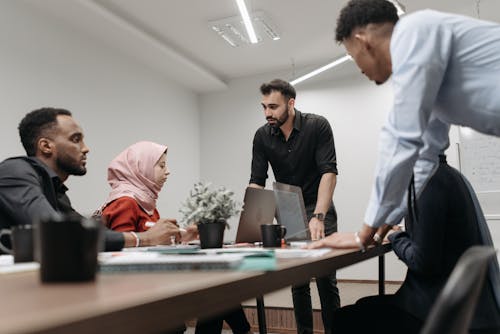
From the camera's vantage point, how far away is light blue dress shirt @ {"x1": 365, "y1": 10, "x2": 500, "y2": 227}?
1.13 metres

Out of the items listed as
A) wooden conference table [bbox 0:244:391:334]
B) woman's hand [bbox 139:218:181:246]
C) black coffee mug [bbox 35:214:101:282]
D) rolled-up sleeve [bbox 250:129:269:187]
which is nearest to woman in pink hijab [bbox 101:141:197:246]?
woman's hand [bbox 139:218:181:246]

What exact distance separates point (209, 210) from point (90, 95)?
335 centimetres

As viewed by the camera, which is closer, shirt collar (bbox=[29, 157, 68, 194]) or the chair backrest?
the chair backrest

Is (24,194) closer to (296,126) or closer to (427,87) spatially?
(427,87)

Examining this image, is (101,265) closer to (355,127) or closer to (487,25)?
(487,25)

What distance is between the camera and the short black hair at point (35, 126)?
198 cm

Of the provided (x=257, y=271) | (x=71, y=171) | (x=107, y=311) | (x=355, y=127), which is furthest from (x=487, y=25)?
(x=355, y=127)

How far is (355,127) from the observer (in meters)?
5.33

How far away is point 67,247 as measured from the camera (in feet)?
1.80

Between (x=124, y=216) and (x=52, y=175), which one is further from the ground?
(x=52, y=175)

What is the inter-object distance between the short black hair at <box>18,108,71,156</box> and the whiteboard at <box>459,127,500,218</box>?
396 cm

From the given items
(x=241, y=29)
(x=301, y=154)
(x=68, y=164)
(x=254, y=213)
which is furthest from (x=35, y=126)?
(x=241, y=29)

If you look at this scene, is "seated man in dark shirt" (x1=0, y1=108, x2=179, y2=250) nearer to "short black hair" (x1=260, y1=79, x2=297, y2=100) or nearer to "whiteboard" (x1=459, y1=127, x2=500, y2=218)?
"short black hair" (x1=260, y1=79, x2=297, y2=100)

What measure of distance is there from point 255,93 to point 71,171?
13.4 feet
